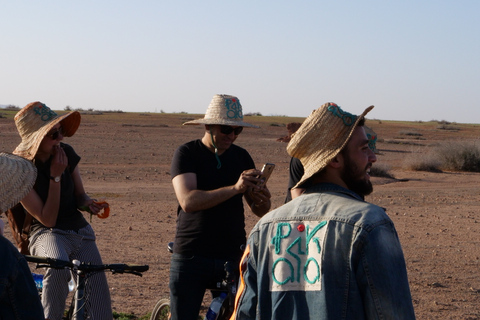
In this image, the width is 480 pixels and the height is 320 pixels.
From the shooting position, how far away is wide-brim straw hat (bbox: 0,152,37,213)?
2.93 m

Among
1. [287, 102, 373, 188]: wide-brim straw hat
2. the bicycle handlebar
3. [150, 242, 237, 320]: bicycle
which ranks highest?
[287, 102, 373, 188]: wide-brim straw hat

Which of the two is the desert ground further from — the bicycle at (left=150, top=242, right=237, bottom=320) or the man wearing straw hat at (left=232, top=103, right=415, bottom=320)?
the man wearing straw hat at (left=232, top=103, right=415, bottom=320)

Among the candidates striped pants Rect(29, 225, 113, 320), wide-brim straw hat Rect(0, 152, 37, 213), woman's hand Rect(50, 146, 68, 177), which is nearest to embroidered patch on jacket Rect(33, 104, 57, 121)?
woman's hand Rect(50, 146, 68, 177)

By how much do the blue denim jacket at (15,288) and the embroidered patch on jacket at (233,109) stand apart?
2.34m

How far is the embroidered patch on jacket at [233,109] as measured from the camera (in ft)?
15.3

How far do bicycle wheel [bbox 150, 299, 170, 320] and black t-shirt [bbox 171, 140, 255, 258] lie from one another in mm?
1062

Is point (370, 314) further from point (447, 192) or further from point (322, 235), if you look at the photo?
point (447, 192)

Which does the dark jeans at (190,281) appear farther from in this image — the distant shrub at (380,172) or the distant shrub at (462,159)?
the distant shrub at (462,159)

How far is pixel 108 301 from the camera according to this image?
4383mm

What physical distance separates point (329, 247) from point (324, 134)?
18.9 inches

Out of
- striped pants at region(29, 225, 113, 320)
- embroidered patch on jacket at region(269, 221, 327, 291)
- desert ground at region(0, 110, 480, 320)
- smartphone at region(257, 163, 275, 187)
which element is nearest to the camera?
embroidered patch on jacket at region(269, 221, 327, 291)

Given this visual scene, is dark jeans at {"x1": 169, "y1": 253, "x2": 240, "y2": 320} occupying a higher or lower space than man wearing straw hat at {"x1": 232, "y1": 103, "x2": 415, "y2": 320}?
lower

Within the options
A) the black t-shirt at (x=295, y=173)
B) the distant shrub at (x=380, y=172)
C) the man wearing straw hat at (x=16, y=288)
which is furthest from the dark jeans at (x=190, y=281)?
the distant shrub at (x=380, y=172)

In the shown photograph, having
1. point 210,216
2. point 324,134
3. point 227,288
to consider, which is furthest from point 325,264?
point 210,216
